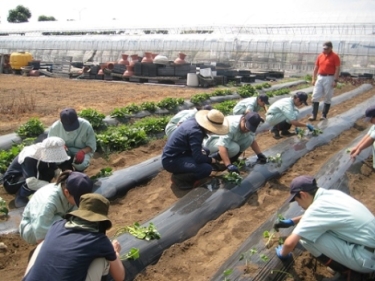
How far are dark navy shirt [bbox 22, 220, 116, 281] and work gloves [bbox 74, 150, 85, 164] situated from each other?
2.91 metres

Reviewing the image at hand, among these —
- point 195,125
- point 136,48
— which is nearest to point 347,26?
point 136,48

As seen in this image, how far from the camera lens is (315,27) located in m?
28.5

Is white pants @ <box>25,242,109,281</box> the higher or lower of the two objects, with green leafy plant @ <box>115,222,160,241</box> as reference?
higher

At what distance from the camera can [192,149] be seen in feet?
17.3

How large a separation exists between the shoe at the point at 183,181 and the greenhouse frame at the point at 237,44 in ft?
70.2

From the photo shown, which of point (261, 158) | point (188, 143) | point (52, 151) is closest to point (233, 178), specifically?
point (188, 143)

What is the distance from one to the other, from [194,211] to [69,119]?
85.1 inches

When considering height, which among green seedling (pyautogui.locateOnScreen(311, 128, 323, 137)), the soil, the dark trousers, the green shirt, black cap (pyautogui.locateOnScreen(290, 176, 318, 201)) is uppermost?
black cap (pyautogui.locateOnScreen(290, 176, 318, 201))

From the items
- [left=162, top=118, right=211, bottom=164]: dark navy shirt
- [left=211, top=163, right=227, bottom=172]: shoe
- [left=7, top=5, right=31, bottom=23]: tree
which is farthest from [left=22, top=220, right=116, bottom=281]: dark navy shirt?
[left=7, top=5, right=31, bottom=23]: tree

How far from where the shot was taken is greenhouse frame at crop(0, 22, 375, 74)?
2486 cm

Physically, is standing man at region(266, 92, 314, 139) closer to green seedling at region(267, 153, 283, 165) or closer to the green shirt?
the green shirt

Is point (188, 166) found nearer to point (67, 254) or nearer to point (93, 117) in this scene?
point (67, 254)

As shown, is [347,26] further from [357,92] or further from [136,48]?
[136,48]

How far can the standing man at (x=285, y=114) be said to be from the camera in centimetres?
774
